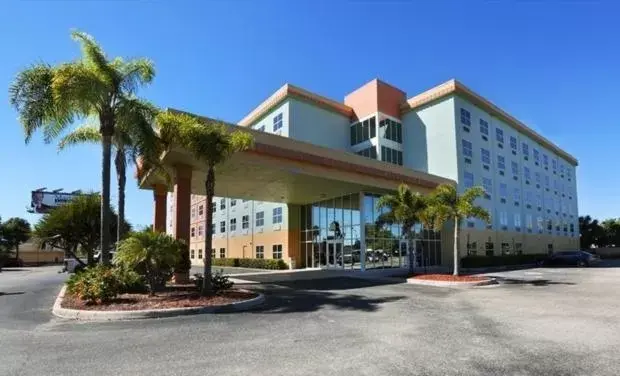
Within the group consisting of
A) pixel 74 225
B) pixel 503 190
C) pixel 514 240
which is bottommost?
pixel 514 240

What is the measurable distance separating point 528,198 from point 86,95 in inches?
1805

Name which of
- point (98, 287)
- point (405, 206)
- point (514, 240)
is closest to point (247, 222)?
point (405, 206)

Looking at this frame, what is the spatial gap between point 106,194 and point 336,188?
1651 centimetres

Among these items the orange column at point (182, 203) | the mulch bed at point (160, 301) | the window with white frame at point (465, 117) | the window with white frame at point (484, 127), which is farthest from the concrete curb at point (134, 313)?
the window with white frame at point (484, 127)

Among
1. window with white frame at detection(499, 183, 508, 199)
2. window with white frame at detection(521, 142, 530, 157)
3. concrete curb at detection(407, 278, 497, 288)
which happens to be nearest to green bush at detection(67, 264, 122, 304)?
concrete curb at detection(407, 278, 497, 288)

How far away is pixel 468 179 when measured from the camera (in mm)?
37938

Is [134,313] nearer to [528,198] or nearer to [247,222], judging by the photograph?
[247,222]

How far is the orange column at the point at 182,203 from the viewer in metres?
19.8

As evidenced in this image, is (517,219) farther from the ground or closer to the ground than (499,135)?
closer to the ground

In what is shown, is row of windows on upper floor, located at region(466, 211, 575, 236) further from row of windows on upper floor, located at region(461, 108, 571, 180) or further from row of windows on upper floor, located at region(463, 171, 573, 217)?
row of windows on upper floor, located at region(461, 108, 571, 180)

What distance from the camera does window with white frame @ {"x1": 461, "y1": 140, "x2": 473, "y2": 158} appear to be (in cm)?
3773

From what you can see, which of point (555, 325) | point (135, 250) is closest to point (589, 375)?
point (555, 325)

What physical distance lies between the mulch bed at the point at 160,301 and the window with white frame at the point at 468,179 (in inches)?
1067

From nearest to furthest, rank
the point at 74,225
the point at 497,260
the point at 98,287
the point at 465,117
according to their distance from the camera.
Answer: the point at 98,287, the point at 74,225, the point at 497,260, the point at 465,117
